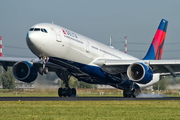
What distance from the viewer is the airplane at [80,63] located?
31.2m

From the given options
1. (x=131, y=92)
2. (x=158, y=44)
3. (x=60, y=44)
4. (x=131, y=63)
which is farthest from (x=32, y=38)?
(x=158, y=44)

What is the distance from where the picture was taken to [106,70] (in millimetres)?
36156

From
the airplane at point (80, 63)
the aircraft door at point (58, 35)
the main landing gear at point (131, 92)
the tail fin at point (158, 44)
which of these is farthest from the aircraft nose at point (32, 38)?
the tail fin at point (158, 44)

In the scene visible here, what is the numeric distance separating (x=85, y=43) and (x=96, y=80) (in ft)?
12.7

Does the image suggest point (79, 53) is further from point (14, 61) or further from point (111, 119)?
point (111, 119)

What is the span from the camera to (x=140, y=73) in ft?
113

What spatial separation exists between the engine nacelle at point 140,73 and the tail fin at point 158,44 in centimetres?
1027

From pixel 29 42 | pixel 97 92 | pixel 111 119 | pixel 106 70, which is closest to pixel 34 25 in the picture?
pixel 29 42

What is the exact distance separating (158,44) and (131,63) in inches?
477

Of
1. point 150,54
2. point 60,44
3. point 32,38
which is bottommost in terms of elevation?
point 60,44

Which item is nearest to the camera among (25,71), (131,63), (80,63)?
(80,63)

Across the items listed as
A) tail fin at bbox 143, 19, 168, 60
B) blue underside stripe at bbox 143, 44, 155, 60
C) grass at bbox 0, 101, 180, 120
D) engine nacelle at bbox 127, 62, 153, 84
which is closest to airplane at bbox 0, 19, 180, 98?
engine nacelle at bbox 127, 62, 153, 84

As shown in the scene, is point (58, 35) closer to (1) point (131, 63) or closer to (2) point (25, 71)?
(1) point (131, 63)

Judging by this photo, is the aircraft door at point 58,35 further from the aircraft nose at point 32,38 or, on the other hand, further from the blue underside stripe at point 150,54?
the blue underside stripe at point 150,54
